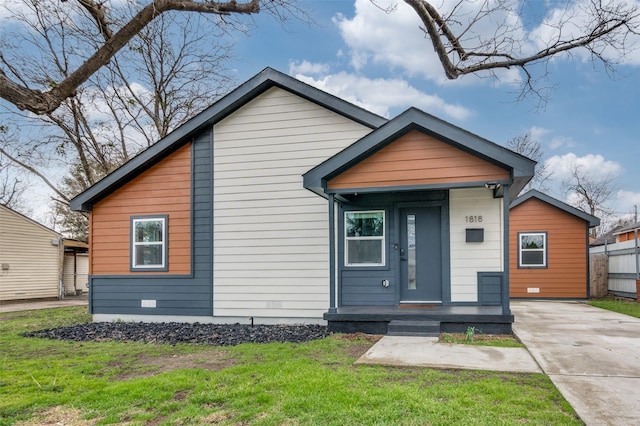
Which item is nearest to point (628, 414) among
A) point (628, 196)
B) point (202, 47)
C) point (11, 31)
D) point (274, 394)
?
point (274, 394)

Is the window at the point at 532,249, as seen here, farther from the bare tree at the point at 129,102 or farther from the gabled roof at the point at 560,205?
the bare tree at the point at 129,102

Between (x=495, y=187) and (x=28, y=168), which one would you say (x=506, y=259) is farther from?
(x=28, y=168)

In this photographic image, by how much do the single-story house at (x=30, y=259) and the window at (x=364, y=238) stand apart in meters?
15.6

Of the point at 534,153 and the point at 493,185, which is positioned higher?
the point at 534,153

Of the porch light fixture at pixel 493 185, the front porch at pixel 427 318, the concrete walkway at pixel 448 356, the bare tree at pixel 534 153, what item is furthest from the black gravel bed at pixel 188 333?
the bare tree at pixel 534 153

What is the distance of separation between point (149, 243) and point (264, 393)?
6508 millimetres

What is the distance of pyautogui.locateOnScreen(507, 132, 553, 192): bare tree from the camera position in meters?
26.2

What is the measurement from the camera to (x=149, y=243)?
9414mm

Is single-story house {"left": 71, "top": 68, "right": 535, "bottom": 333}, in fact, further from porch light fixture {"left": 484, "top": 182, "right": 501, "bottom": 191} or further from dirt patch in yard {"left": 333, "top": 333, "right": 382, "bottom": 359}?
dirt patch in yard {"left": 333, "top": 333, "right": 382, "bottom": 359}

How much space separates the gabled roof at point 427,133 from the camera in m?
6.45

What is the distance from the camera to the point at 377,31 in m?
9.48

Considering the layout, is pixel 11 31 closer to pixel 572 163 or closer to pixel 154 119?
pixel 154 119

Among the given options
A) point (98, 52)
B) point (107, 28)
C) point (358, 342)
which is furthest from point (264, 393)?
point (107, 28)

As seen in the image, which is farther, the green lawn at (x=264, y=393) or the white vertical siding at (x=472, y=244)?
the white vertical siding at (x=472, y=244)
